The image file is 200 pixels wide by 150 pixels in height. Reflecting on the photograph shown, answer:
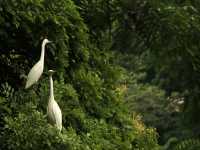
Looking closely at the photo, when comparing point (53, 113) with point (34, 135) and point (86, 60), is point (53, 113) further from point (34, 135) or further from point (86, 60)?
point (86, 60)

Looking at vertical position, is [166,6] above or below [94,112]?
above

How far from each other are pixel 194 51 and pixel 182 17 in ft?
1.66

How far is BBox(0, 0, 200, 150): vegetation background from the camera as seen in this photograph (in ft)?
24.5

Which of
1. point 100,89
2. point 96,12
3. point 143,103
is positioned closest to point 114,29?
point 96,12

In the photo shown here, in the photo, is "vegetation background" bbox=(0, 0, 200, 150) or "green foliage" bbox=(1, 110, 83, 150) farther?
"vegetation background" bbox=(0, 0, 200, 150)

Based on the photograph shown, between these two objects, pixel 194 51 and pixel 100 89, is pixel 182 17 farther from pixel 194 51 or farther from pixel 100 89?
pixel 100 89

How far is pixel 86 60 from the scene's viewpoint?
30.0 feet

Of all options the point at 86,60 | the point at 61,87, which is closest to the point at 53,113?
the point at 61,87

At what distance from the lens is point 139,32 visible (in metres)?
10.6

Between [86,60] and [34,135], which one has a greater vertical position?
[86,60]

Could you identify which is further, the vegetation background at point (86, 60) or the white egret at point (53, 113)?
the vegetation background at point (86, 60)

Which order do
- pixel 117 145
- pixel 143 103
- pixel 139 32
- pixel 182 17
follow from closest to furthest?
pixel 117 145 < pixel 182 17 < pixel 139 32 < pixel 143 103

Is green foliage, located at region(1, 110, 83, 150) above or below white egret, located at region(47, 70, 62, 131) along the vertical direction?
below

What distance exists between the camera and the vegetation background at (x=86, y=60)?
294 inches
